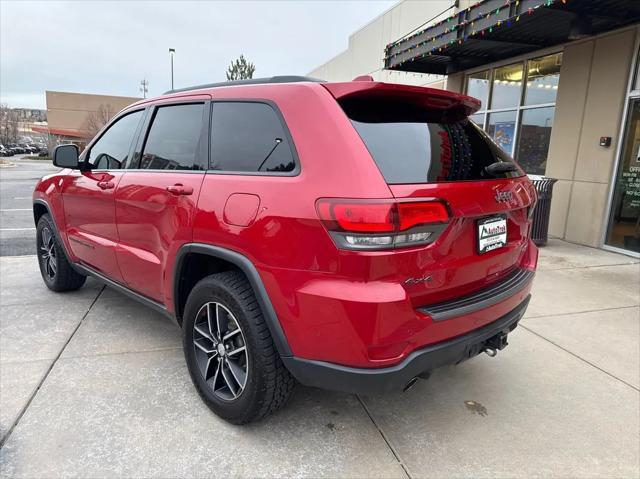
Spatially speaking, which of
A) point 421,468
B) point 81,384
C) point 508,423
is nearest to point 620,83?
point 508,423

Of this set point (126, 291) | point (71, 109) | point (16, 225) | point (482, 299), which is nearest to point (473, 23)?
point (482, 299)

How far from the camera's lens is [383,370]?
6.19 feet

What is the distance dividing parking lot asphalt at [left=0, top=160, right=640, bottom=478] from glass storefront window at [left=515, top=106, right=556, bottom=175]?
5.52 meters

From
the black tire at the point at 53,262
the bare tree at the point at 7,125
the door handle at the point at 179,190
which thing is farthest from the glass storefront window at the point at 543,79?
the bare tree at the point at 7,125

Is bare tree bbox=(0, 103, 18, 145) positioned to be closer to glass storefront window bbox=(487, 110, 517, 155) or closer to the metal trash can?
glass storefront window bbox=(487, 110, 517, 155)

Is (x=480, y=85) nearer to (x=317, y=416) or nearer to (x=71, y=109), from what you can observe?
(x=317, y=416)

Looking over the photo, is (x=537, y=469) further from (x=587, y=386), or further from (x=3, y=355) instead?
(x=3, y=355)

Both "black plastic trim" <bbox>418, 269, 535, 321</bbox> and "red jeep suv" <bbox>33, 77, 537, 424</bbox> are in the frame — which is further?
"black plastic trim" <bbox>418, 269, 535, 321</bbox>

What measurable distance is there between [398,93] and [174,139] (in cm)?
153

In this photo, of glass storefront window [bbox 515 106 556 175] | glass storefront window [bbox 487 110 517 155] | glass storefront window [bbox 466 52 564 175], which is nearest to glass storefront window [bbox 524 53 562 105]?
glass storefront window [bbox 466 52 564 175]

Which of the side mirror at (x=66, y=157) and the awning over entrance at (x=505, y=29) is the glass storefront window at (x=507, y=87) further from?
the side mirror at (x=66, y=157)

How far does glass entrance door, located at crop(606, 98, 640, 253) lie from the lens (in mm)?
6602

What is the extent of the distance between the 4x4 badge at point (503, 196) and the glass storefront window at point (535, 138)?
22.7 ft

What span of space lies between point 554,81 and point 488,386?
7.24 m
